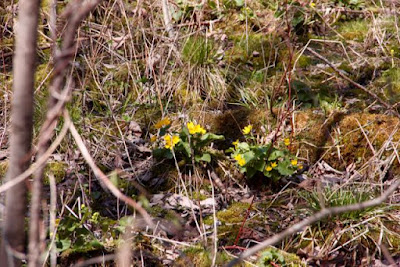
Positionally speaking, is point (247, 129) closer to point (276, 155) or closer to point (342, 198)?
point (276, 155)

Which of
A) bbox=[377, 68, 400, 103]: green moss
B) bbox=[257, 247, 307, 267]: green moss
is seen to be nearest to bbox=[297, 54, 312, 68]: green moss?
bbox=[377, 68, 400, 103]: green moss

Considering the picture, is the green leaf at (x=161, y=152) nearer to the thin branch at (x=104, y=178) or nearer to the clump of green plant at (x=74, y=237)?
the clump of green plant at (x=74, y=237)

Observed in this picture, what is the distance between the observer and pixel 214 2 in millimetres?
5742

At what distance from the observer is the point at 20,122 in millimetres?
1234

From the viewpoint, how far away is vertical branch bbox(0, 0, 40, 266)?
3.95 feet

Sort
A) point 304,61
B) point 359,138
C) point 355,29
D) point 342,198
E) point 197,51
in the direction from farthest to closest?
point 355,29 → point 304,61 → point 197,51 → point 359,138 → point 342,198

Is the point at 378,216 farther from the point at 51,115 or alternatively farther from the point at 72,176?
the point at 51,115

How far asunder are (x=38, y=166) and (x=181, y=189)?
2.30 m

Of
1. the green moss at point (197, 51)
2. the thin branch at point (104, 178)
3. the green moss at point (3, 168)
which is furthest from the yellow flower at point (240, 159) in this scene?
the thin branch at point (104, 178)

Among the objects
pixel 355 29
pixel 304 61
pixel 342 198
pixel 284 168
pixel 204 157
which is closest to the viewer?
pixel 342 198

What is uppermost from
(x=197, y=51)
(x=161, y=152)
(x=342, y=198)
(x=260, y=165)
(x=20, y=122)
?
(x=20, y=122)

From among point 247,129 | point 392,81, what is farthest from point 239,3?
point 247,129

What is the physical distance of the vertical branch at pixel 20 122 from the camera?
1203 mm

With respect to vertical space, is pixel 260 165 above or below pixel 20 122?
below
